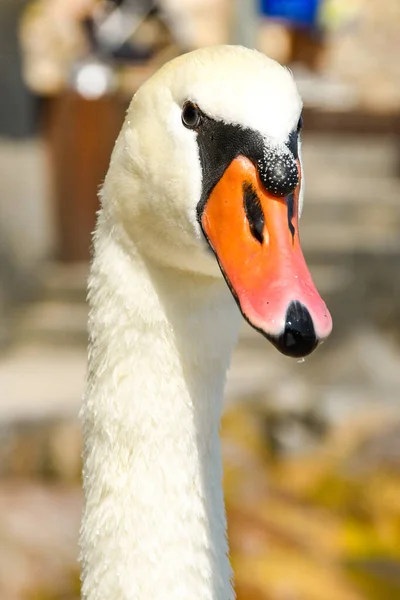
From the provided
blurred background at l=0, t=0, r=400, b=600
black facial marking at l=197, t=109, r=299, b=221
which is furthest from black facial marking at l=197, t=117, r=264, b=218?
blurred background at l=0, t=0, r=400, b=600

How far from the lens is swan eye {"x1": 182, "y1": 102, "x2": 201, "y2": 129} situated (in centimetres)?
128

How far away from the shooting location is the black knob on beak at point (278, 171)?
1.21m

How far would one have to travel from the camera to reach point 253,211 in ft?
4.07

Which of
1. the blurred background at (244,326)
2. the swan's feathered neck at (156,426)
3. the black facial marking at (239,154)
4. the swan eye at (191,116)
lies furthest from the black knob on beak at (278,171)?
the blurred background at (244,326)

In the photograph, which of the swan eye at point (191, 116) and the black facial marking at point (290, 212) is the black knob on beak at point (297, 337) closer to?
the black facial marking at point (290, 212)

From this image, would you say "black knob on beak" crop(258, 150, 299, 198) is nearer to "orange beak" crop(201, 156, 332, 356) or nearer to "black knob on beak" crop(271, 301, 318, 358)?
"orange beak" crop(201, 156, 332, 356)

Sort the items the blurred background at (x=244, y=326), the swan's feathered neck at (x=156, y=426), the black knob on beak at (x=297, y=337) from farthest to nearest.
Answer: the blurred background at (x=244, y=326) → the swan's feathered neck at (x=156, y=426) → the black knob on beak at (x=297, y=337)

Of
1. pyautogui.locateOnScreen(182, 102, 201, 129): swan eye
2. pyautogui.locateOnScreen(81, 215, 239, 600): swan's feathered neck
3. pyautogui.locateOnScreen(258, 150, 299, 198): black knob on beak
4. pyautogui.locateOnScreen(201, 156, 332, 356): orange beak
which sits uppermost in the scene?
pyautogui.locateOnScreen(182, 102, 201, 129): swan eye

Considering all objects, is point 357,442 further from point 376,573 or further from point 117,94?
point 117,94

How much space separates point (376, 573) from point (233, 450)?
1.01 meters

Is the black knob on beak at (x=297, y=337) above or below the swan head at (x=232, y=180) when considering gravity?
below

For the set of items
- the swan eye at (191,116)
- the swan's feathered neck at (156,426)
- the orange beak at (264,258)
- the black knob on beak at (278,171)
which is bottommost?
the swan's feathered neck at (156,426)

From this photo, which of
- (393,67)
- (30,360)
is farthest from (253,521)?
(393,67)

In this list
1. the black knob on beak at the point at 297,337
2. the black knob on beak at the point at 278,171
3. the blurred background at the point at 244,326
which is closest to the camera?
the black knob on beak at the point at 297,337
